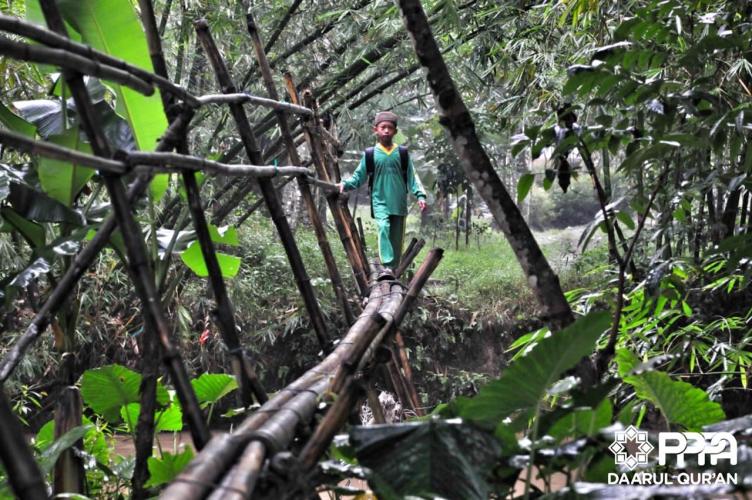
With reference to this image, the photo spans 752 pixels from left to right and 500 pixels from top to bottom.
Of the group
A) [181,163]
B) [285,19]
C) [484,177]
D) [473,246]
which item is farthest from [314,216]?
[473,246]

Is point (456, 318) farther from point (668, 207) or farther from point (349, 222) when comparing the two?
point (668, 207)

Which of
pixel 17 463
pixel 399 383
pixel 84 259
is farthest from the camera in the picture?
pixel 399 383

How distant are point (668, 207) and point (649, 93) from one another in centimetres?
35

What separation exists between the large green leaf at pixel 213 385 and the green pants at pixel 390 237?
140 cm

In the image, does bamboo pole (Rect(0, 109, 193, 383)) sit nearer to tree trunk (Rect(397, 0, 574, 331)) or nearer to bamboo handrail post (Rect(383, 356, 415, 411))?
tree trunk (Rect(397, 0, 574, 331))

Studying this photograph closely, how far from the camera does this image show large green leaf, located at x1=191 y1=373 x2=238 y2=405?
135 centimetres

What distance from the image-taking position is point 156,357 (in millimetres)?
1193

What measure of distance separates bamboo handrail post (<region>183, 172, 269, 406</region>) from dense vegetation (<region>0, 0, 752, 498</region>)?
0.20 feet

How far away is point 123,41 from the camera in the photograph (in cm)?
141

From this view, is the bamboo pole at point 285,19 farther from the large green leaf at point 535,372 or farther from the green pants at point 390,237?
the large green leaf at point 535,372

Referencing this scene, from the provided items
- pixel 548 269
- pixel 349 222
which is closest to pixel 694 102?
pixel 548 269

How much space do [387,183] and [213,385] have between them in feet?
5.03

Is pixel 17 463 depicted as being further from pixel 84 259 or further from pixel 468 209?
pixel 468 209

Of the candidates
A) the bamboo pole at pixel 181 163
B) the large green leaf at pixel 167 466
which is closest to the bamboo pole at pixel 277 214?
the bamboo pole at pixel 181 163
